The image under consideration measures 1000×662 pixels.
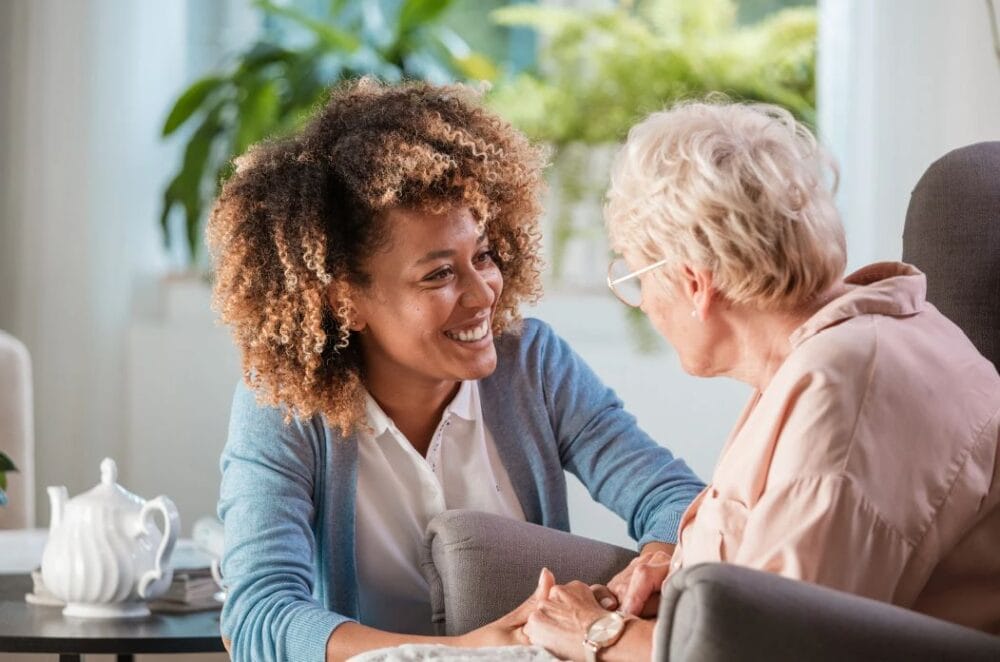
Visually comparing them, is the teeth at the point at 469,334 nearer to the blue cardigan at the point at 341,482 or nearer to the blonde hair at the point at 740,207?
the blue cardigan at the point at 341,482

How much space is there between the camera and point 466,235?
→ 186cm

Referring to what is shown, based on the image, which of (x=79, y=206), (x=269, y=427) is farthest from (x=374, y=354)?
(x=79, y=206)

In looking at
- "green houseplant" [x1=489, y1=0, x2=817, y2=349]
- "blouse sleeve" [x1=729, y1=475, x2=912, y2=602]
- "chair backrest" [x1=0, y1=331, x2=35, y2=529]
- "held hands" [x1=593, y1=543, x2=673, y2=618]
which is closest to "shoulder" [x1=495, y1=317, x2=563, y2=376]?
"held hands" [x1=593, y1=543, x2=673, y2=618]

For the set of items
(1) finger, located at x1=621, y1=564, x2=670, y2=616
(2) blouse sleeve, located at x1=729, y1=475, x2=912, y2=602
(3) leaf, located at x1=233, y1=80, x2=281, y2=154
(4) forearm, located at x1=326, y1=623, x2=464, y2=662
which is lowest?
(4) forearm, located at x1=326, y1=623, x2=464, y2=662

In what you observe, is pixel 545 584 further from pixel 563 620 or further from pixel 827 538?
pixel 827 538

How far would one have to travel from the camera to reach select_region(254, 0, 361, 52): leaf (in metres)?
3.60

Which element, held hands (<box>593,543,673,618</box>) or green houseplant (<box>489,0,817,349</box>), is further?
green houseplant (<box>489,0,817,349</box>)

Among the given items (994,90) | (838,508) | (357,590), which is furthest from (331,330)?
(994,90)

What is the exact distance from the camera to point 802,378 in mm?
1315

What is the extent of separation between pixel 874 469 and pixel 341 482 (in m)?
0.78

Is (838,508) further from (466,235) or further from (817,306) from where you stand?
(466,235)

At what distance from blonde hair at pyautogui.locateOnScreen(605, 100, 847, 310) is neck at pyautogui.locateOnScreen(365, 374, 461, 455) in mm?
549

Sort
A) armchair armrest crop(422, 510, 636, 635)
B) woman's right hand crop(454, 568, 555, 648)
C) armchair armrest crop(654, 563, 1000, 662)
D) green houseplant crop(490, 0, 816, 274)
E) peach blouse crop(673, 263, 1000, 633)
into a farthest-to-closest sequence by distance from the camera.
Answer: green houseplant crop(490, 0, 816, 274)
armchair armrest crop(422, 510, 636, 635)
woman's right hand crop(454, 568, 555, 648)
peach blouse crop(673, 263, 1000, 633)
armchair armrest crop(654, 563, 1000, 662)

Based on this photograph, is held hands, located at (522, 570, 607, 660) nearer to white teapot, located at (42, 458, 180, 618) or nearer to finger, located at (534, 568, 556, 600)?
finger, located at (534, 568, 556, 600)
